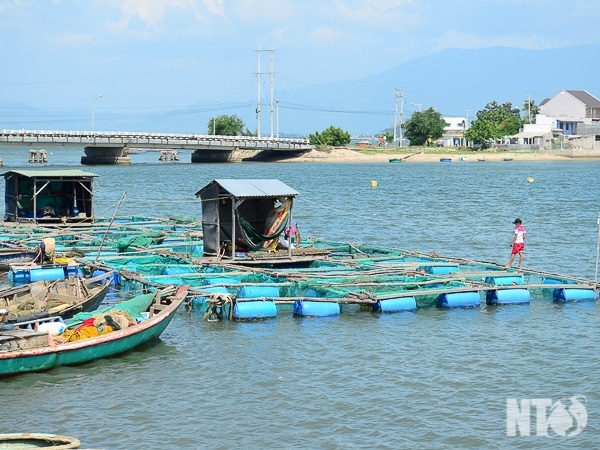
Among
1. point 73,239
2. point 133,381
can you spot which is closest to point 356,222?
point 73,239

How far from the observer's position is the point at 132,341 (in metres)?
17.8

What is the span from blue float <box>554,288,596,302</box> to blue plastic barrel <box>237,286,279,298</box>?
708 cm

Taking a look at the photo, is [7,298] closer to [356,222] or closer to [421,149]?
[356,222]

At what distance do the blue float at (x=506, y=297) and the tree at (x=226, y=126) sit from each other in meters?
139

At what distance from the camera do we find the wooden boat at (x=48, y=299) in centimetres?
1844

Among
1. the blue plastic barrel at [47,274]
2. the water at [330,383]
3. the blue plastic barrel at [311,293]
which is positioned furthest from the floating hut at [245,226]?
the water at [330,383]

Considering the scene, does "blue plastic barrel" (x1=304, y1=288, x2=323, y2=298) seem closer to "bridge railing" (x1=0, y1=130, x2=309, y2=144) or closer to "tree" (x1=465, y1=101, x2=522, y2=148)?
"bridge railing" (x1=0, y1=130, x2=309, y2=144)

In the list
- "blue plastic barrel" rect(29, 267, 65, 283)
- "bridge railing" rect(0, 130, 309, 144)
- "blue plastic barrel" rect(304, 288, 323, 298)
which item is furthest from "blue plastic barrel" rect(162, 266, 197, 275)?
"bridge railing" rect(0, 130, 309, 144)

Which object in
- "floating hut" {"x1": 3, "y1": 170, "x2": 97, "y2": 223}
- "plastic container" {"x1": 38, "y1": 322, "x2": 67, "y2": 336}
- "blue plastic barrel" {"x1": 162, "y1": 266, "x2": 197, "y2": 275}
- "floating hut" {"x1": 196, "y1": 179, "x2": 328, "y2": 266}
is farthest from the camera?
"floating hut" {"x1": 3, "y1": 170, "x2": 97, "y2": 223}

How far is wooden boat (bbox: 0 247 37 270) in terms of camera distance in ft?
90.4

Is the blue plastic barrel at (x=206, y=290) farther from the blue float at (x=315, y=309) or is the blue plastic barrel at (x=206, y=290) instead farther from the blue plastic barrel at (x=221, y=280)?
the blue float at (x=315, y=309)

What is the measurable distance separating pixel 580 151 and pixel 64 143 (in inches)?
2941

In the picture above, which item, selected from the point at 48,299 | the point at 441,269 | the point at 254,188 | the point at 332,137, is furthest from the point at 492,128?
the point at 48,299

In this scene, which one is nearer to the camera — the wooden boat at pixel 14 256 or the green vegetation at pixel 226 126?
the wooden boat at pixel 14 256
